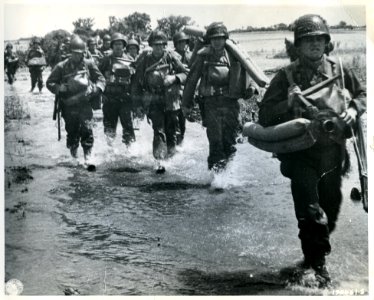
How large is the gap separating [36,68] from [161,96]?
4.54ft

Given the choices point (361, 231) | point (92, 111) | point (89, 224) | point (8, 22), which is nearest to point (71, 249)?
point (89, 224)

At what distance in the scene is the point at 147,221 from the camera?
664 centimetres

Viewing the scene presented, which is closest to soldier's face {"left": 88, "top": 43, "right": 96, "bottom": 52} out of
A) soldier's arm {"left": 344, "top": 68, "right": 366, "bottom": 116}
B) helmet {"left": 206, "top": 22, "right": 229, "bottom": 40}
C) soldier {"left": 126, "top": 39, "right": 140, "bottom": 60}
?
soldier {"left": 126, "top": 39, "right": 140, "bottom": 60}

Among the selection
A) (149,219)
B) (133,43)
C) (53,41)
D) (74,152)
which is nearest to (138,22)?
(133,43)

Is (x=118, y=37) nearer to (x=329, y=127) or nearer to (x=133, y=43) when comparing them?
(x=133, y=43)

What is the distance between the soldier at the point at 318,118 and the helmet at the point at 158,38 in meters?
1.25

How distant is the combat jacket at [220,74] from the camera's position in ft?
21.7

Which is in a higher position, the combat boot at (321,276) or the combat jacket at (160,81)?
the combat jacket at (160,81)

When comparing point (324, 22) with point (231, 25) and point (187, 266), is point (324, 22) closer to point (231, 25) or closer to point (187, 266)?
point (231, 25)

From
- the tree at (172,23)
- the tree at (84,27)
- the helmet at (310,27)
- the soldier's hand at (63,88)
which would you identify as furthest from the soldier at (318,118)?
the soldier's hand at (63,88)

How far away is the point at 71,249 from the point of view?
656 centimetres

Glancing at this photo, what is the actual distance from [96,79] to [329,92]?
8.11 feet

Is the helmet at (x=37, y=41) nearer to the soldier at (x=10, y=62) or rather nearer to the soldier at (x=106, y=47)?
the soldier at (x=10, y=62)

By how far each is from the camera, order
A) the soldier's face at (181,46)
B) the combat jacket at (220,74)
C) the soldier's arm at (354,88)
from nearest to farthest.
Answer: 1. the soldier's arm at (354,88)
2. the combat jacket at (220,74)
3. the soldier's face at (181,46)
